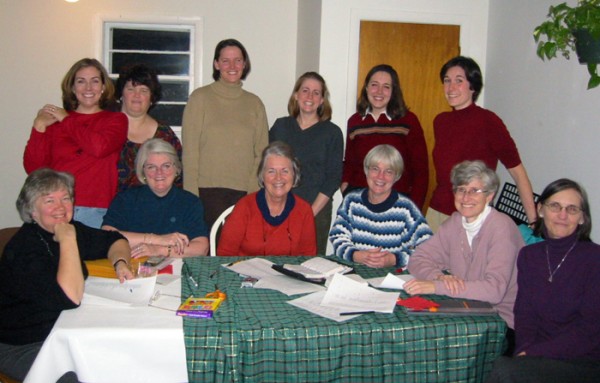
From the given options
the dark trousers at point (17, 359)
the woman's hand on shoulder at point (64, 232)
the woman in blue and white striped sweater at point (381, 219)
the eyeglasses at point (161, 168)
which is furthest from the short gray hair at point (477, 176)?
the dark trousers at point (17, 359)

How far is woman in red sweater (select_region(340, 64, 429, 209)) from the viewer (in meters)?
3.16

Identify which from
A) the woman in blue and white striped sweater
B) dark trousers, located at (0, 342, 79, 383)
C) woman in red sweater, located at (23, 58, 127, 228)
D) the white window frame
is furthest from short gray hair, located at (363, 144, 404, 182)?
the white window frame

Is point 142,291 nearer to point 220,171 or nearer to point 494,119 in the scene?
point 220,171

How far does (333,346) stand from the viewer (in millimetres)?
1649

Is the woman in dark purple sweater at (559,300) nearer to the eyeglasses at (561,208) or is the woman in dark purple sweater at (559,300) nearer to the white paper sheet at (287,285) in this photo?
the eyeglasses at (561,208)

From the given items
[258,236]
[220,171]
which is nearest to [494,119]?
[258,236]

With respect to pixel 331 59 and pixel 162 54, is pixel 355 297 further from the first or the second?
pixel 162 54

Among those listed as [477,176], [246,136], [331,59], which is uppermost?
[331,59]

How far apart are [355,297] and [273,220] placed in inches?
32.1

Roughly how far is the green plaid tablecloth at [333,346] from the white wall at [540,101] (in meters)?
1.50

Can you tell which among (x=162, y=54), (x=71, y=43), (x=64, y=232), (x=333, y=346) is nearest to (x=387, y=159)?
(x=333, y=346)

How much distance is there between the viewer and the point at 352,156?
3303mm

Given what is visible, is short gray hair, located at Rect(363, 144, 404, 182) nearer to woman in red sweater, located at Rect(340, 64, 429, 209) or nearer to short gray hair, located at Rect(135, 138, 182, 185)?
woman in red sweater, located at Rect(340, 64, 429, 209)

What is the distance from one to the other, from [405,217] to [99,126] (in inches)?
61.5
